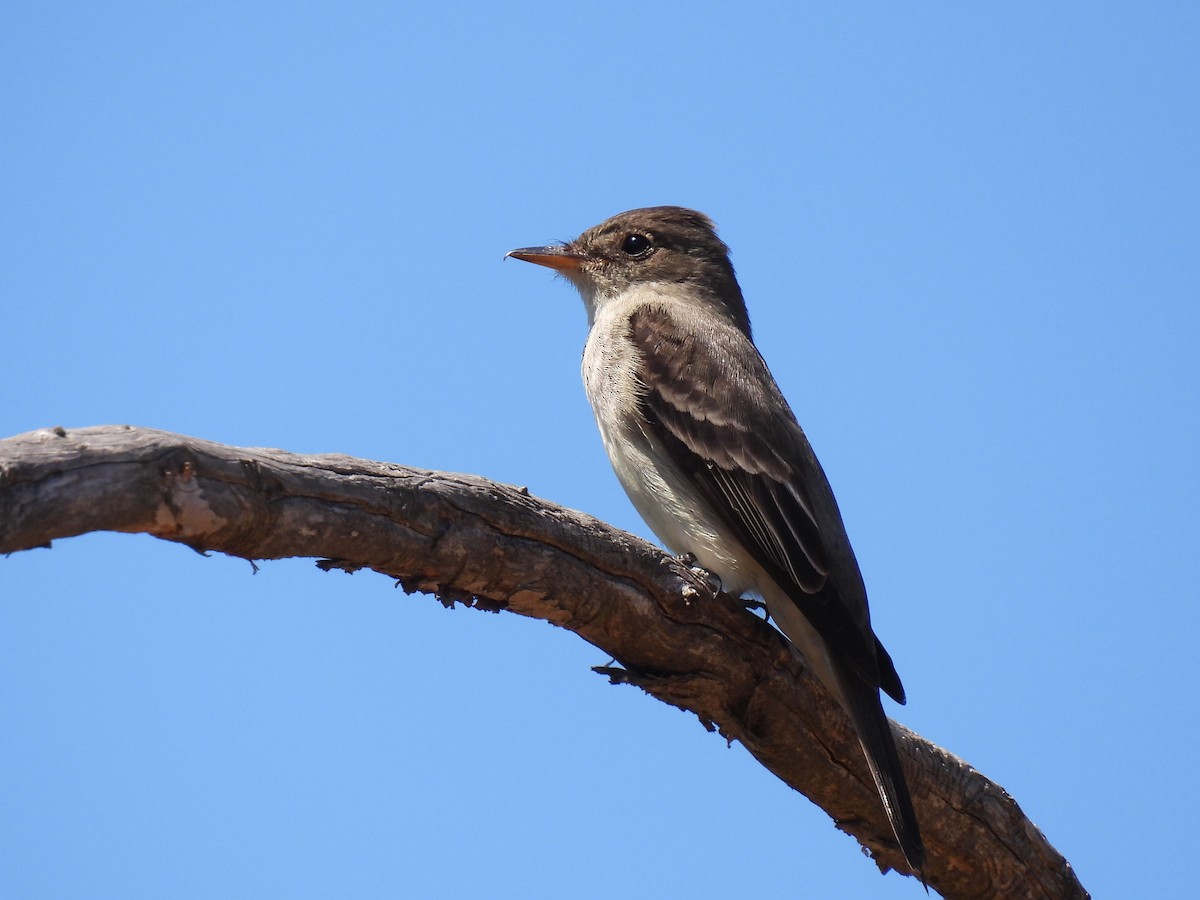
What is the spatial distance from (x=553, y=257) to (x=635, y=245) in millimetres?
548

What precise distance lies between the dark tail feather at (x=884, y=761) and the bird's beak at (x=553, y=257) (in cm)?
344

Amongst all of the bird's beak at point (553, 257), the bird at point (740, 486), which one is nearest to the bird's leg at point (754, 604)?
the bird at point (740, 486)

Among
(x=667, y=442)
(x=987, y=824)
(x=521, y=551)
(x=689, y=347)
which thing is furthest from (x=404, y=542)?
(x=987, y=824)

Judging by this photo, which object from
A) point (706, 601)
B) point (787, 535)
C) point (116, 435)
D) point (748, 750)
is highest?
point (787, 535)

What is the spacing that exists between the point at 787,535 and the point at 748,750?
1.05 metres

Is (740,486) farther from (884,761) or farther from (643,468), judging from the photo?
(884,761)

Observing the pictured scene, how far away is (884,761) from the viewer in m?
5.59

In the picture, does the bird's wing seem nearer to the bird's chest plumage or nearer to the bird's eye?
the bird's chest plumage

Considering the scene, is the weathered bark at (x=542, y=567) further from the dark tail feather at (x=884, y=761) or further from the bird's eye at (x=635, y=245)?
the bird's eye at (x=635, y=245)

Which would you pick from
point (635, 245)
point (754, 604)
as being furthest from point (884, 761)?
point (635, 245)

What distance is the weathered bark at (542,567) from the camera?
3.86 meters

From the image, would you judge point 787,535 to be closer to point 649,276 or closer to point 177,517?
point 649,276

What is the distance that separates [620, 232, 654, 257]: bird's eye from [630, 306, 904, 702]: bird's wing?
1026 mm

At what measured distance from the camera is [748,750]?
19.8 ft
